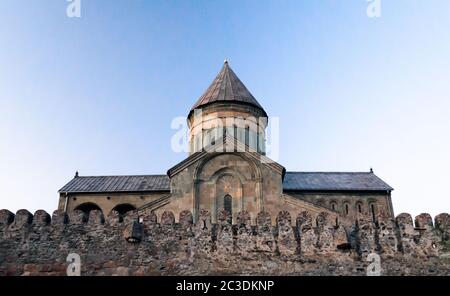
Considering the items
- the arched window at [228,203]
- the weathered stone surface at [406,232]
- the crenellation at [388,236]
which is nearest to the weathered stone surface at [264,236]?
the crenellation at [388,236]

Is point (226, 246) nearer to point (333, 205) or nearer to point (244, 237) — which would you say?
point (244, 237)

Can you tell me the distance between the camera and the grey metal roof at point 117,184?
789 inches

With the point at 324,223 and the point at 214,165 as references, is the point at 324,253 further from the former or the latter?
the point at 214,165

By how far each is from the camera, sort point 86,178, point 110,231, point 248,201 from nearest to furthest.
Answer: point 110,231
point 248,201
point 86,178

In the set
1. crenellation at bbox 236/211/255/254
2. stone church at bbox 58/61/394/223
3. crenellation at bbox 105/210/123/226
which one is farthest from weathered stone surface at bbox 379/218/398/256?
stone church at bbox 58/61/394/223

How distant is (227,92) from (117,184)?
6655mm

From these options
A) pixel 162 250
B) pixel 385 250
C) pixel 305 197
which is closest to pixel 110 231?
pixel 162 250

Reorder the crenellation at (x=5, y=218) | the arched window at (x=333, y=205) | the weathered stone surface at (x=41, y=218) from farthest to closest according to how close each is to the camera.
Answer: the arched window at (x=333, y=205) → the crenellation at (x=5, y=218) → the weathered stone surface at (x=41, y=218)

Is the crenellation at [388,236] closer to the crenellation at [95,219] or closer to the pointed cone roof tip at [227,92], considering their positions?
the crenellation at [95,219]

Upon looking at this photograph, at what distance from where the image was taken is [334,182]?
20.3m

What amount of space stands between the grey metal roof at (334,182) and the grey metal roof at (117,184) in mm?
5761

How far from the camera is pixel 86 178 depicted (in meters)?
21.8
